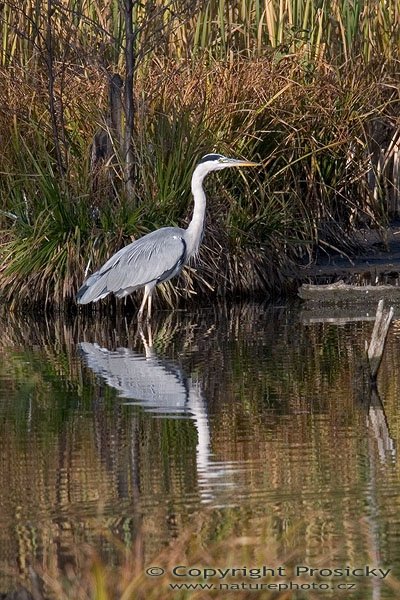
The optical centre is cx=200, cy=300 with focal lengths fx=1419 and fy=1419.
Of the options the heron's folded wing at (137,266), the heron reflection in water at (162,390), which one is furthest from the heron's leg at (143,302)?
the heron reflection in water at (162,390)

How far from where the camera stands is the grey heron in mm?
11805

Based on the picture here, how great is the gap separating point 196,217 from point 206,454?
547cm

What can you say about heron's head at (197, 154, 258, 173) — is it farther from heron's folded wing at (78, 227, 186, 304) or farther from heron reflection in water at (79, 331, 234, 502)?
heron reflection in water at (79, 331, 234, 502)

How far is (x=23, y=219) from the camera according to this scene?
13102 mm

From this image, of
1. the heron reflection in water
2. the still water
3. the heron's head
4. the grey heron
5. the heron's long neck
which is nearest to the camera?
the still water

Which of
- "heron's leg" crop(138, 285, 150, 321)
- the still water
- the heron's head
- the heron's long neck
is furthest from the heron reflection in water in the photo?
the heron's head

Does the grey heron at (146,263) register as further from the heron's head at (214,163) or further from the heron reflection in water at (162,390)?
the heron reflection in water at (162,390)

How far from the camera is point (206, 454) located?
688 centimetres

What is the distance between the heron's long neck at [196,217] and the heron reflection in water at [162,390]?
49.0 inches

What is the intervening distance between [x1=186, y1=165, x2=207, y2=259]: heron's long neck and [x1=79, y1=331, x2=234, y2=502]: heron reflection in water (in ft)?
4.09

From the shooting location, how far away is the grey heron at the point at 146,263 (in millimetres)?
11805

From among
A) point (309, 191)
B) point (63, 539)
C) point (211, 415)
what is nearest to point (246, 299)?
point (309, 191)

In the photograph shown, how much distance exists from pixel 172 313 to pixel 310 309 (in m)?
1.26

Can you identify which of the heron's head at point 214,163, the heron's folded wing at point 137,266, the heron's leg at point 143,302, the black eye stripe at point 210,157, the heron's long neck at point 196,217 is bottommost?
the heron's leg at point 143,302
